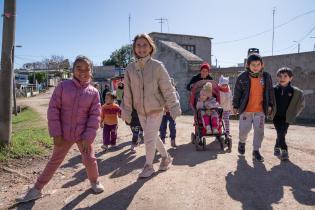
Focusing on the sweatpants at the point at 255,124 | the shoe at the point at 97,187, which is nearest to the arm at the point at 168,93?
the shoe at the point at 97,187

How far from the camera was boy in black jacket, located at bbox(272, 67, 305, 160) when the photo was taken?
6441 millimetres

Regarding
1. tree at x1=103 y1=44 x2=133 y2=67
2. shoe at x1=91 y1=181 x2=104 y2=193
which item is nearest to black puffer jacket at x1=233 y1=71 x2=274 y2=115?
shoe at x1=91 y1=181 x2=104 y2=193

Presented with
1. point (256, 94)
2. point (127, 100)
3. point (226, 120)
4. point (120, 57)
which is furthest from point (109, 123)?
point (120, 57)

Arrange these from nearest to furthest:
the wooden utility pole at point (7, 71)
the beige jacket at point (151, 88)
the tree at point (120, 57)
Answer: the beige jacket at point (151, 88)
the wooden utility pole at point (7, 71)
the tree at point (120, 57)

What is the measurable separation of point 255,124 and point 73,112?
3.26 metres

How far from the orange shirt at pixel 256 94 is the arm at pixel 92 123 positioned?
2.86 metres

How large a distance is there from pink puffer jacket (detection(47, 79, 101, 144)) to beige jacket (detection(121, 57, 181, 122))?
81 centimetres

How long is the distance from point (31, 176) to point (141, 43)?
9.42 feet

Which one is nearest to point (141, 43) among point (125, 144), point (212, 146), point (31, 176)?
point (31, 176)

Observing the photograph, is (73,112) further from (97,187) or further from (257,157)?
(257,157)

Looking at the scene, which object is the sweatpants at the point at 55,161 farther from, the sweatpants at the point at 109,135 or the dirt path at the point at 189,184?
the sweatpants at the point at 109,135

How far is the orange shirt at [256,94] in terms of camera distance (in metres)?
6.25

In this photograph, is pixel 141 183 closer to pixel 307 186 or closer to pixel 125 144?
pixel 307 186

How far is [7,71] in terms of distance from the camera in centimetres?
711
